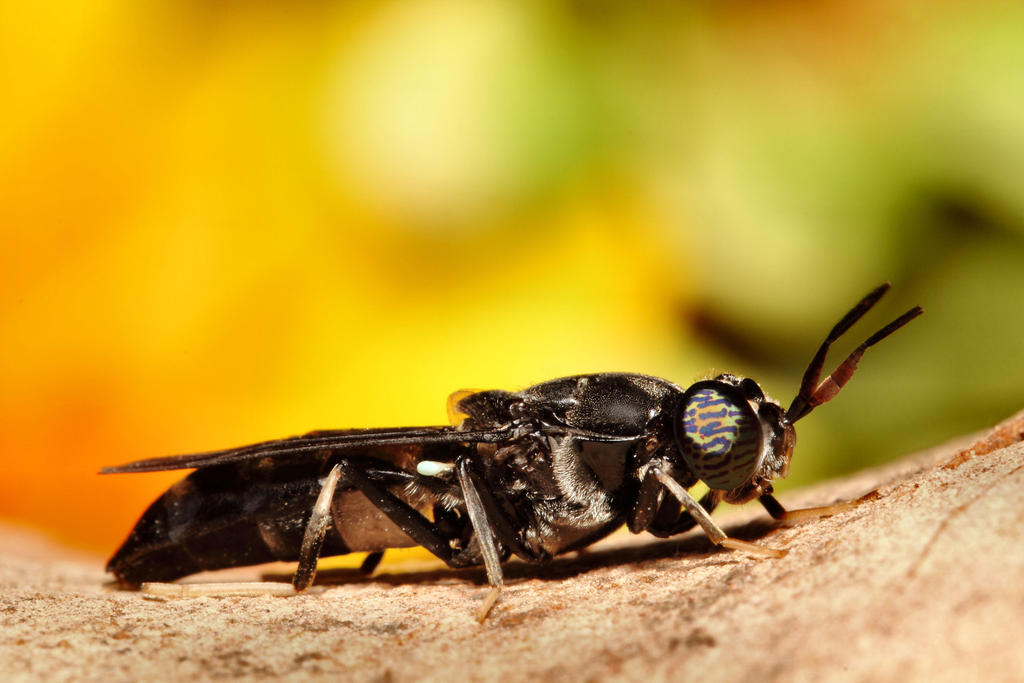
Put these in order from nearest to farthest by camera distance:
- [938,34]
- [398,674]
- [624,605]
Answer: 1. [398,674]
2. [624,605]
3. [938,34]

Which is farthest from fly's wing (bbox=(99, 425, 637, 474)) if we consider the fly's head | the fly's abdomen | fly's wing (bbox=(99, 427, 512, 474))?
the fly's head

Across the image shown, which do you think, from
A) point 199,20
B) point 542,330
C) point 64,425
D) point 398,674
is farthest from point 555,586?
point 199,20

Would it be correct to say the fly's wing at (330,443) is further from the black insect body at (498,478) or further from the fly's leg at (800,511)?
the fly's leg at (800,511)

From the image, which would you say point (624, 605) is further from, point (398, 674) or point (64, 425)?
point (64, 425)

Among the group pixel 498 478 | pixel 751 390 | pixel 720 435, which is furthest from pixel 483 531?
pixel 751 390

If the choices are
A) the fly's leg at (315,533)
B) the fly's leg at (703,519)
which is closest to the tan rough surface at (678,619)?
the fly's leg at (703,519)
